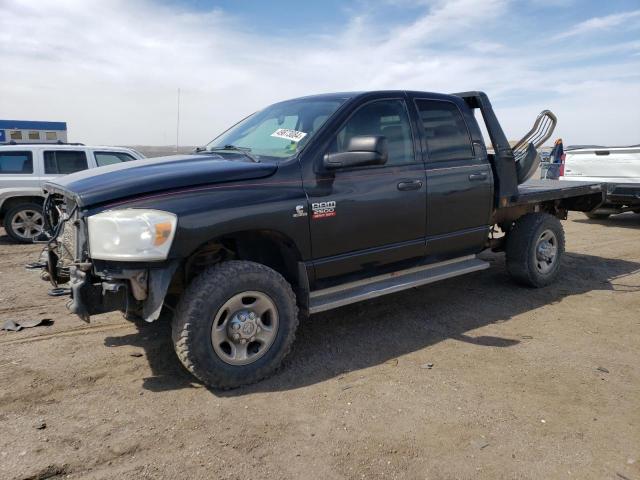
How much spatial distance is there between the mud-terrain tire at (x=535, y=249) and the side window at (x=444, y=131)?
1.31 metres

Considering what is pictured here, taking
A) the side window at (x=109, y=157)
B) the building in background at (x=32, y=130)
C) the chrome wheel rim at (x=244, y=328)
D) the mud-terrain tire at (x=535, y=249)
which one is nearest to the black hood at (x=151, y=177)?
the chrome wheel rim at (x=244, y=328)

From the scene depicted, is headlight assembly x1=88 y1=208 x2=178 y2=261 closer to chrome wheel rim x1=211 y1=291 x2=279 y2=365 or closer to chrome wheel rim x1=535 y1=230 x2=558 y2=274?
chrome wheel rim x1=211 y1=291 x2=279 y2=365

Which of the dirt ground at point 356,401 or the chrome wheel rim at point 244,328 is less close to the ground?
the chrome wheel rim at point 244,328

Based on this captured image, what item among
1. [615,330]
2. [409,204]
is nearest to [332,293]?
[409,204]

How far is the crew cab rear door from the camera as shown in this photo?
4.44 m

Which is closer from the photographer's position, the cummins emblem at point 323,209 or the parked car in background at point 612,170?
the cummins emblem at point 323,209

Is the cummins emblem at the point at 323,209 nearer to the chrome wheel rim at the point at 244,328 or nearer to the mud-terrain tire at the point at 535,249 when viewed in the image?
the chrome wheel rim at the point at 244,328

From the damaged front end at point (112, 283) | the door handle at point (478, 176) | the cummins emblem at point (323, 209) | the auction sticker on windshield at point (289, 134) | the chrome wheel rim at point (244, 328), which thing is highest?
the auction sticker on windshield at point (289, 134)

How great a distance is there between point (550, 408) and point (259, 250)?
7.39 ft

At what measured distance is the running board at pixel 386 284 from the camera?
12.6 feet

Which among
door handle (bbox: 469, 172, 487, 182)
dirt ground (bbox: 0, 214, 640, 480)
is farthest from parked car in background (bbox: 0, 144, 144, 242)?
door handle (bbox: 469, 172, 487, 182)

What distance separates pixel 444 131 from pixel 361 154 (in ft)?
4.77

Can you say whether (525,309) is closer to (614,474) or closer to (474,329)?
(474,329)

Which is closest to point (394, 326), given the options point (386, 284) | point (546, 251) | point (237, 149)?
point (386, 284)
